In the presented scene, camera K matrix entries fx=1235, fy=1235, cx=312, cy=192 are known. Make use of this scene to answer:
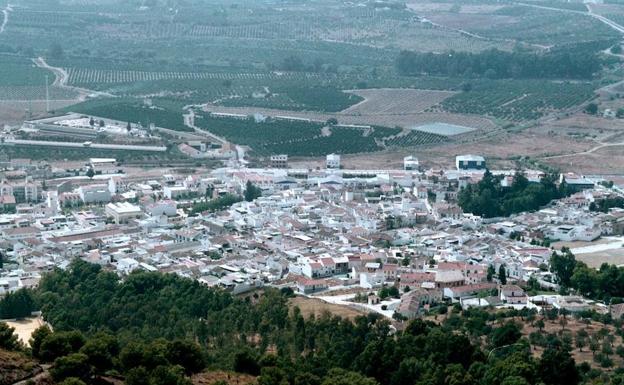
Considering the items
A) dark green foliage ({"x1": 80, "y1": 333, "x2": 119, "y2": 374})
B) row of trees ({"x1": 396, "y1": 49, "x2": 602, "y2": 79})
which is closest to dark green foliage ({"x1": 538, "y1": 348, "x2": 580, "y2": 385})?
dark green foliage ({"x1": 80, "y1": 333, "x2": 119, "y2": 374})

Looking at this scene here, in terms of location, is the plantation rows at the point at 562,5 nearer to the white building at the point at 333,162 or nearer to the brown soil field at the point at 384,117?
the brown soil field at the point at 384,117

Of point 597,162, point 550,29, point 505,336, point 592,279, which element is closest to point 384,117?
point 597,162

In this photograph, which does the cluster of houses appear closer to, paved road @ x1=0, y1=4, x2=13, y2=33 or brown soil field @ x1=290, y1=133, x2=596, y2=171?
brown soil field @ x1=290, y1=133, x2=596, y2=171

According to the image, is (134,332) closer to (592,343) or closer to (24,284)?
(24,284)

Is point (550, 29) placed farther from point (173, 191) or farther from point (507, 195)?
point (173, 191)

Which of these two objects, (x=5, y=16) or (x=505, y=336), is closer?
(x=505, y=336)
